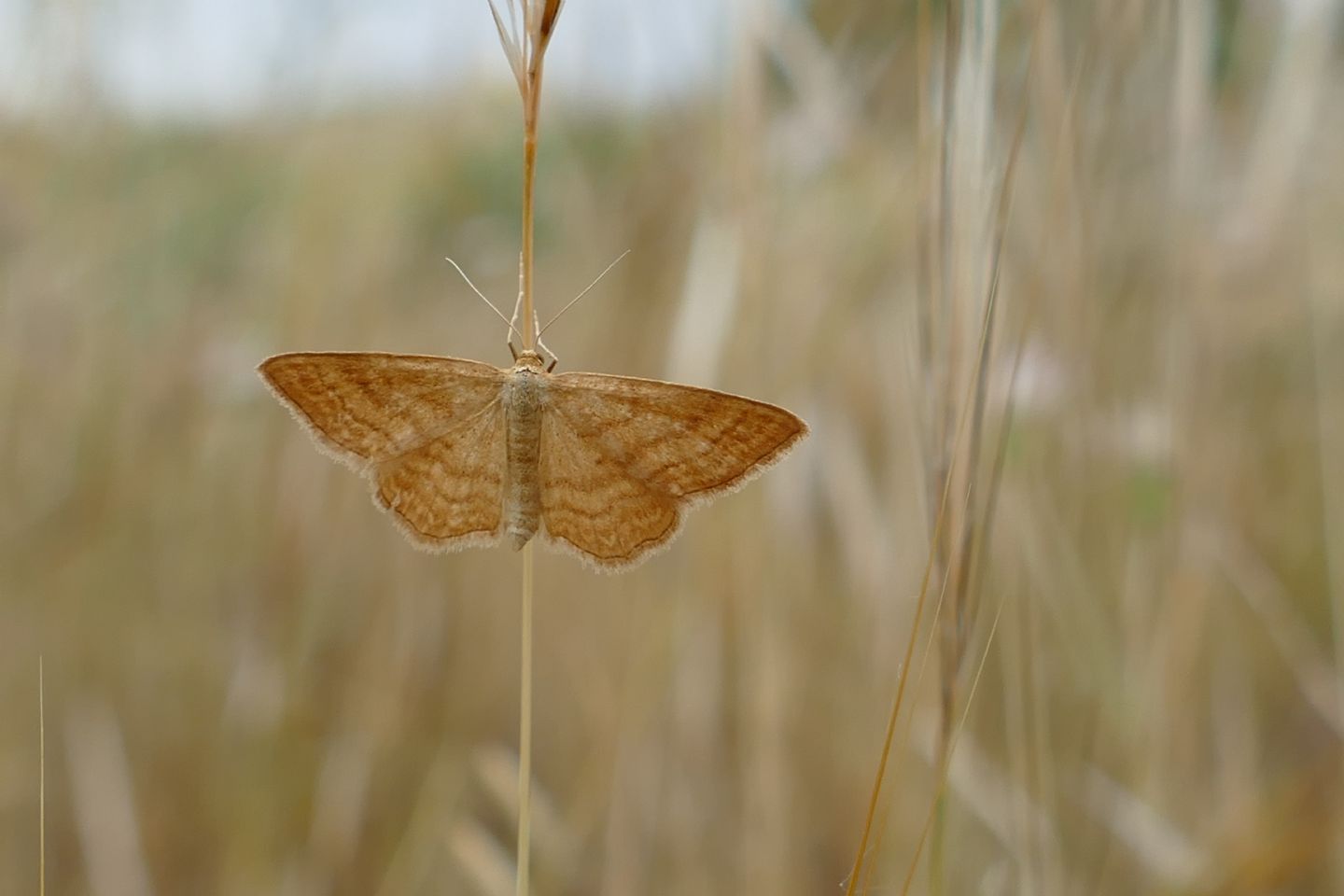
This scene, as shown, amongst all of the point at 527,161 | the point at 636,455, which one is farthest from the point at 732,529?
the point at 527,161

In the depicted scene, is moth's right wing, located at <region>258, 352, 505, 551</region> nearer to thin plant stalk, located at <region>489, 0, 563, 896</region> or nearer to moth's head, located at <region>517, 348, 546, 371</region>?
moth's head, located at <region>517, 348, 546, 371</region>

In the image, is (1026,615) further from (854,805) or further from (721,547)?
(854,805)

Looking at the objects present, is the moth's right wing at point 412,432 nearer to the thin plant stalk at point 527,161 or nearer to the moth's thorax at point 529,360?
the moth's thorax at point 529,360

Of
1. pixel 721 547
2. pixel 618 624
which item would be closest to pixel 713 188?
pixel 721 547

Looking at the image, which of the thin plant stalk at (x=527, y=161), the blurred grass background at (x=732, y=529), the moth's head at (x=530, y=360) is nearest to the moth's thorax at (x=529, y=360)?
the moth's head at (x=530, y=360)

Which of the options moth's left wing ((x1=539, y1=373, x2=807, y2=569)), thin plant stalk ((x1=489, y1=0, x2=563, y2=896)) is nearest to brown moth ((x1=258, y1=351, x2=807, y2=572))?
moth's left wing ((x1=539, y1=373, x2=807, y2=569))

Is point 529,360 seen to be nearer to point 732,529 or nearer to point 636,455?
point 636,455
